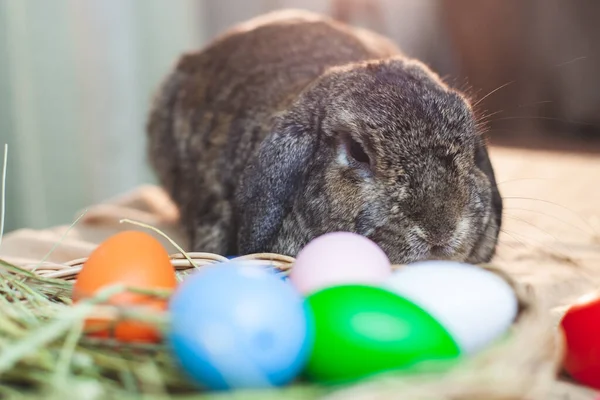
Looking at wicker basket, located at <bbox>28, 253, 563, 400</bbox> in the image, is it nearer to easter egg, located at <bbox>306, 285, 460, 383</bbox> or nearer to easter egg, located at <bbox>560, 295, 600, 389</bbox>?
easter egg, located at <bbox>306, 285, 460, 383</bbox>

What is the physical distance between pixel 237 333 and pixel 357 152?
2.74 ft

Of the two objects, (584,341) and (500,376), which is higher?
(500,376)

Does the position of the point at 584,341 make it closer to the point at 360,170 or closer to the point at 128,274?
the point at 360,170

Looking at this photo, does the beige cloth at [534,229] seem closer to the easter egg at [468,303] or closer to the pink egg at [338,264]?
the easter egg at [468,303]

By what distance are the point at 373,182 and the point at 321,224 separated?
0.59 ft

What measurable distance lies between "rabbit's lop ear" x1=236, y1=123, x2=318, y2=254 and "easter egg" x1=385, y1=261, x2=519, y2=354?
24.6 inches

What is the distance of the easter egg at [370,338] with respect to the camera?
39.2 inches

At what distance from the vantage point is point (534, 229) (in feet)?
8.47

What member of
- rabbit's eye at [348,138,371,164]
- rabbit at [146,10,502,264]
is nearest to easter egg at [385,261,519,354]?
rabbit at [146,10,502,264]

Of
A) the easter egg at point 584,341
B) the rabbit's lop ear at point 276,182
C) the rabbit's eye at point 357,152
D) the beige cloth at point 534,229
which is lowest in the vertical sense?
the beige cloth at point 534,229

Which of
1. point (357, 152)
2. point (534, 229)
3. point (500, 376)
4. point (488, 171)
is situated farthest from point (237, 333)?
point (534, 229)

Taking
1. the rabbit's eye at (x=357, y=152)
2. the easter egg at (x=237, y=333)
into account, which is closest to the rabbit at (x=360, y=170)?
the rabbit's eye at (x=357, y=152)

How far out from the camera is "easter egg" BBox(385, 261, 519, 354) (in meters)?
1.15

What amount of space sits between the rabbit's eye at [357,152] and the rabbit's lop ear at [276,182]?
0.38 ft
